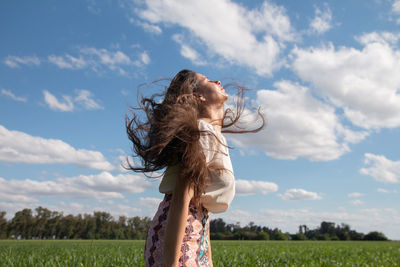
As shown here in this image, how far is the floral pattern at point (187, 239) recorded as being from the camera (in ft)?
5.54

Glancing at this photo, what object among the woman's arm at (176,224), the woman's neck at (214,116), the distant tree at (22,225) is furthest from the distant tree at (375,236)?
the woman's arm at (176,224)

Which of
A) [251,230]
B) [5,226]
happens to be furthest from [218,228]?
[5,226]

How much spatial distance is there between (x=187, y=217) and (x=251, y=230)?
75.9 metres

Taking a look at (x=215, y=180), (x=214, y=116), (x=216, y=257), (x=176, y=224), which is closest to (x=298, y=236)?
(x=216, y=257)

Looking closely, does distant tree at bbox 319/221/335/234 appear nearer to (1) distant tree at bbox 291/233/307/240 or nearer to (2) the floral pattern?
(1) distant tree at bbox 291/233/307/240

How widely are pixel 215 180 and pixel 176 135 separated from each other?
333mm

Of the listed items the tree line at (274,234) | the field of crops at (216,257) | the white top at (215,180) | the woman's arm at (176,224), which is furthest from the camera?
the tree line at (274,234)

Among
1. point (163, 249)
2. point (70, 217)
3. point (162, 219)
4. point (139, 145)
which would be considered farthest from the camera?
point (70, 217)

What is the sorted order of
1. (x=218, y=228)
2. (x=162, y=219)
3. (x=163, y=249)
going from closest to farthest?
1. (x=163, y=249)
2. (x=162, y=219)
3. (x=218, y=228)

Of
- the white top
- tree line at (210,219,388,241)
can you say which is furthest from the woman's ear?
tree line at (210,219,388,241)

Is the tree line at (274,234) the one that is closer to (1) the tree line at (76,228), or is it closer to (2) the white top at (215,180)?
(1) the tree line at (76,228)

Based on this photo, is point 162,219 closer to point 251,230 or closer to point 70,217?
point 251,230

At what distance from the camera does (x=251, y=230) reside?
7356cm

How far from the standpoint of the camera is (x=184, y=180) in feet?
5.47
